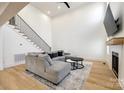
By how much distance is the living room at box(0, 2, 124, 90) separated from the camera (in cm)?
331

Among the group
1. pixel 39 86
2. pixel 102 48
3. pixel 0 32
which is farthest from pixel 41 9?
pixel 39 86

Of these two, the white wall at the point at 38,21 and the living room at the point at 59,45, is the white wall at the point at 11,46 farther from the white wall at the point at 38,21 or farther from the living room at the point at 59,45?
the white wall at the point at 38,21

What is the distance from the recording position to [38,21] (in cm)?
760

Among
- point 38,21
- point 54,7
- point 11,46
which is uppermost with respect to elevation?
point 54,7

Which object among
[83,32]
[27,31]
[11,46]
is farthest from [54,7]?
[11,46]

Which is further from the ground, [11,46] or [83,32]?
[83,32]

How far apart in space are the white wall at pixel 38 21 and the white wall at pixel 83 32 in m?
0.56

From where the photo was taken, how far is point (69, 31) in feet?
25.6

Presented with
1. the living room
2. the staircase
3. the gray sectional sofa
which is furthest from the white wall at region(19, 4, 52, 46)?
the gray sectional sofa

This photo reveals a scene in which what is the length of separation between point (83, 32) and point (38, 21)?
10.7ft

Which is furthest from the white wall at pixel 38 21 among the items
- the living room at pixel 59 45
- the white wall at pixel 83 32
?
the white wall at pixel 83 32

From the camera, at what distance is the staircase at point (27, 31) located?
5.95m

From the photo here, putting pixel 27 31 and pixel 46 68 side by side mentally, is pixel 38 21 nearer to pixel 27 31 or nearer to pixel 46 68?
pixel 27 31

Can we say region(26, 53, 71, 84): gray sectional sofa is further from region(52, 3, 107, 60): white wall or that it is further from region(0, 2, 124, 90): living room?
region(52, 3, 107, 60): white wall
